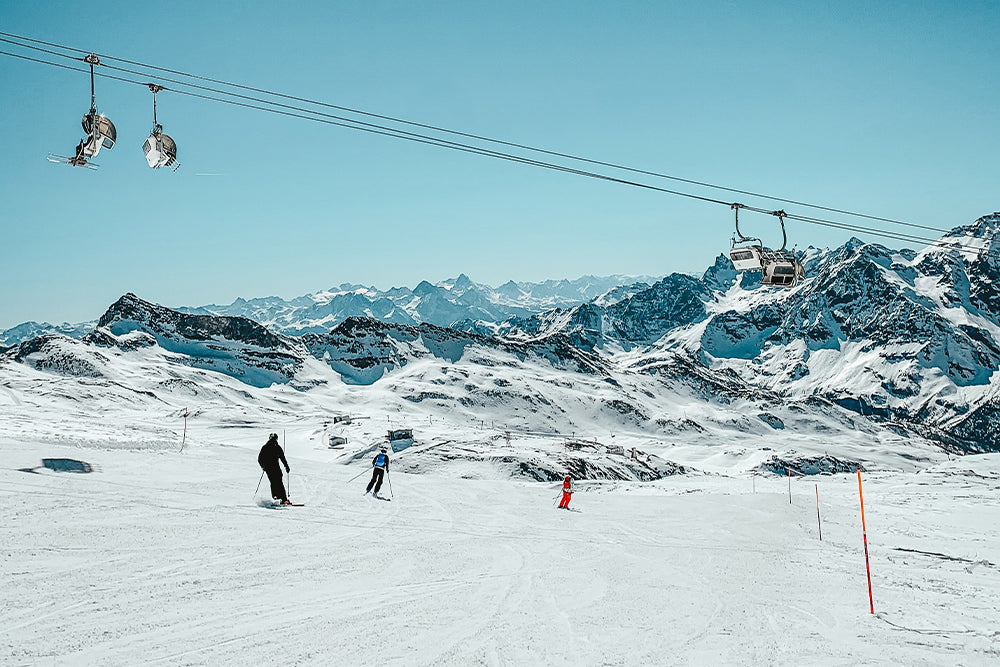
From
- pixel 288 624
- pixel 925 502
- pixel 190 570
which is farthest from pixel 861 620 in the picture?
pixel 925 502

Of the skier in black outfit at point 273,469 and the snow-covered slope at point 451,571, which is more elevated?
the skier in black outfit at point 273,469

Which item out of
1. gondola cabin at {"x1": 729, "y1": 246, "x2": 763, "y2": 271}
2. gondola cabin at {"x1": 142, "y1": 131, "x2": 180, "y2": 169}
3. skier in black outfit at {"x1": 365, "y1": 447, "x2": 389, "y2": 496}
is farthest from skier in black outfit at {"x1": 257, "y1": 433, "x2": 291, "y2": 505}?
gondola cabin at {"x1": 729, "y1": 246, "x2": 763, "y2": 271}

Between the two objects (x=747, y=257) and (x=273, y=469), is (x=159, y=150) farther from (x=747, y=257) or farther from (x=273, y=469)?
(x=747, y=257)

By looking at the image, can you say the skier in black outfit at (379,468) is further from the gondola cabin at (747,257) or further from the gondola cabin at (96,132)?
the gondola cabin at (747,257)

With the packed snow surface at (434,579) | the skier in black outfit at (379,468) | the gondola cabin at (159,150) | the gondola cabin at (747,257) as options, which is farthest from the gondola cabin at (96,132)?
the gondola cabin at (747,257)

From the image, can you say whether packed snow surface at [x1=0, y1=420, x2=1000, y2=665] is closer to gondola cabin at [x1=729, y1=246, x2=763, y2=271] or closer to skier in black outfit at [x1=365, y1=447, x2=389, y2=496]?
skier in black outfit at [x1=365, y1=447, x2=389, y2=496]

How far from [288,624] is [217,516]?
7297 mm

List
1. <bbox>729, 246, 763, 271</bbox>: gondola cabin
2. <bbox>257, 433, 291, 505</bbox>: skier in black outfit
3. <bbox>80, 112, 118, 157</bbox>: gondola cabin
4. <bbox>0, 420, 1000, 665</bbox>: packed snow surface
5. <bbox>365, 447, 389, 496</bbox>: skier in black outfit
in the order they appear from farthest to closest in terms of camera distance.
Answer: <bbox>365, 447, 389, 496</bbox>: skier in black outfit → <bbox>729, 246, 763, 271</bbox>: gondola cabin → <bbox>257, 433, 291, 505</bbox>: skier in black outfit → <bbox>80, 112, 118, 157</bbox>: gondola cabin → <bbox>0, 420, 1000, 665</bbox>: packed snow surface

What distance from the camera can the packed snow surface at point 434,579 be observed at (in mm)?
8738

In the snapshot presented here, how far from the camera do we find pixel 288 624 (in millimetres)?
9156

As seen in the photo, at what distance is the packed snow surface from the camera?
28.7ft

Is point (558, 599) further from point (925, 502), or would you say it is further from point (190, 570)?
point (925, 502)

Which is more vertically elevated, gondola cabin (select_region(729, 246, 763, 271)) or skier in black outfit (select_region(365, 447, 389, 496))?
gondola cabin (select_region(729, 246, 763, 271))

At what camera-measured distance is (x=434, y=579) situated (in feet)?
39.1
